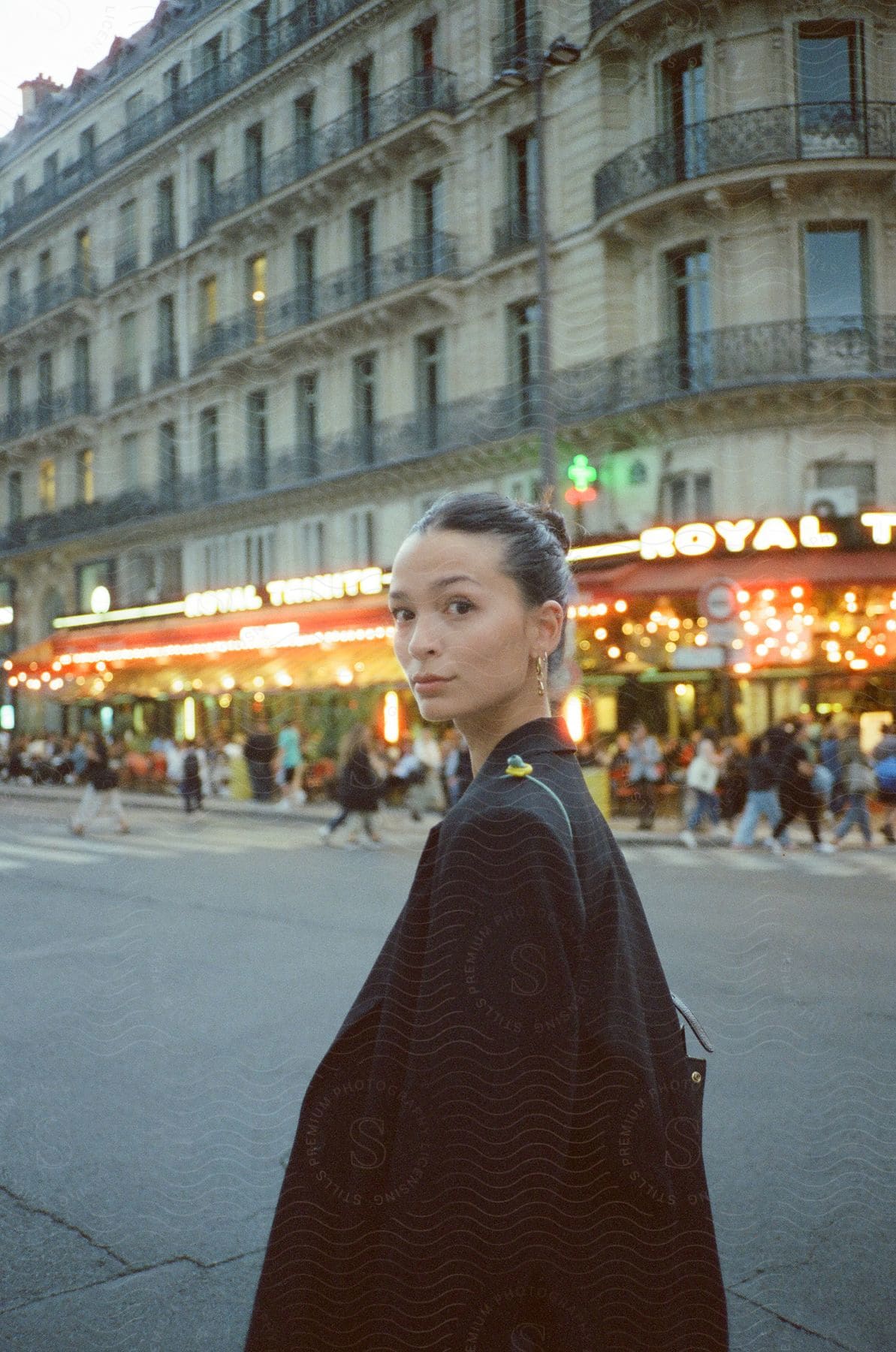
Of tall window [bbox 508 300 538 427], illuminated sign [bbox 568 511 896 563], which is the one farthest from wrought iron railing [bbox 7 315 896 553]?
illuminated sign [bbox 568 511 896 563]

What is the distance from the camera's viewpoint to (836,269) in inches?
706

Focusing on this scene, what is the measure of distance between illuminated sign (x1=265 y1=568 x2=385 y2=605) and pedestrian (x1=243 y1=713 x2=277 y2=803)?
8.82 ft

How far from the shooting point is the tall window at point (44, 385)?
27.4 meters

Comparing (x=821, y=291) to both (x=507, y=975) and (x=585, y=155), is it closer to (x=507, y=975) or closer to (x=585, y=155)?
(x=585, y=155)

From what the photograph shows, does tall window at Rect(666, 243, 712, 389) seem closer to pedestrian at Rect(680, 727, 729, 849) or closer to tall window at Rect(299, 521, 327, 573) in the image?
pedestrian at Rect(680, 727, 729, 849)

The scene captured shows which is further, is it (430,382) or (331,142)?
(331,142)

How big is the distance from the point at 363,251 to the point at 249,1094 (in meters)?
21.0

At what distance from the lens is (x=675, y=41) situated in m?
17.9

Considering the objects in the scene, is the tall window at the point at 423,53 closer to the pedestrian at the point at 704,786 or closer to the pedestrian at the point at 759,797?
the pedestrian at the point at 704,786

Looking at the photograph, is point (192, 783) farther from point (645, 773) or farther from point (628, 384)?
point (628, 384)

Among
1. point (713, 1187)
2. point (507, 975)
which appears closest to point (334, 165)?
point (713, 1187)

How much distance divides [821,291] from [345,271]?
933 centimetres

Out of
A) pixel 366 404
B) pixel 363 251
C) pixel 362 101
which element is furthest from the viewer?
pixel 363 251

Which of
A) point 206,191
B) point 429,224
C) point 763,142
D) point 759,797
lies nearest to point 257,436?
point 206,191
